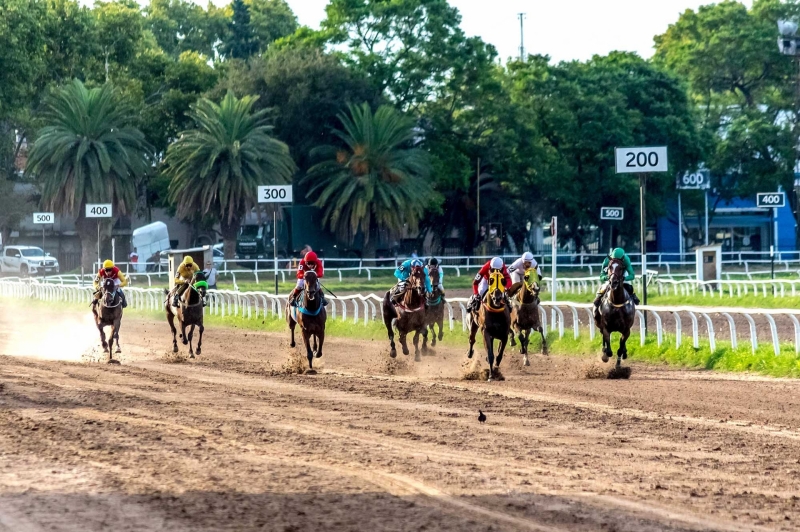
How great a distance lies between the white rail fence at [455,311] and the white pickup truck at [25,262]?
8.96 m

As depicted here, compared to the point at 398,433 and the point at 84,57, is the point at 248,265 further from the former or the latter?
the point at 398,433

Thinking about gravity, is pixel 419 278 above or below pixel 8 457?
above

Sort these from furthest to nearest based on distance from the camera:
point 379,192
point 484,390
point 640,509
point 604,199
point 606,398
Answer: point 604,199, point 379,192, point 484,390, point 606,398, point 640,509

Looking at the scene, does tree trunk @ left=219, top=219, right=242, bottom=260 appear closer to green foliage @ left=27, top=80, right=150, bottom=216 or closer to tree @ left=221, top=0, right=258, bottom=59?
green foliage @ left=27, top=80, right=150, bottom=216

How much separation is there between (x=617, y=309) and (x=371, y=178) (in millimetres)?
34991

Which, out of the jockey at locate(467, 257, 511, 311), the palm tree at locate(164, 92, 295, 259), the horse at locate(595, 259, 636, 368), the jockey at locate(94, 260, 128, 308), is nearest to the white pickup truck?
the palm tree at locate(164, 92, 295, 259)

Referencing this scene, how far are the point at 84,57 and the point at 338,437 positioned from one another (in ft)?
192

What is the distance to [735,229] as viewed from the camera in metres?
70.3

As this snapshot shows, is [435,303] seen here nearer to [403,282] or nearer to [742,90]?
[403,282]

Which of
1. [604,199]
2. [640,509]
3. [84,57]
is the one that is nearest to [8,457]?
[640,509]

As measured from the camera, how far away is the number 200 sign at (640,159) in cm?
1934

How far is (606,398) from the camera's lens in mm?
14062

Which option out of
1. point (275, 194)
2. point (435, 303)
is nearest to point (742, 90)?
point (275, 194)

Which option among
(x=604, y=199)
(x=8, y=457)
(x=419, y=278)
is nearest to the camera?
Result: (x=8, y=457)
